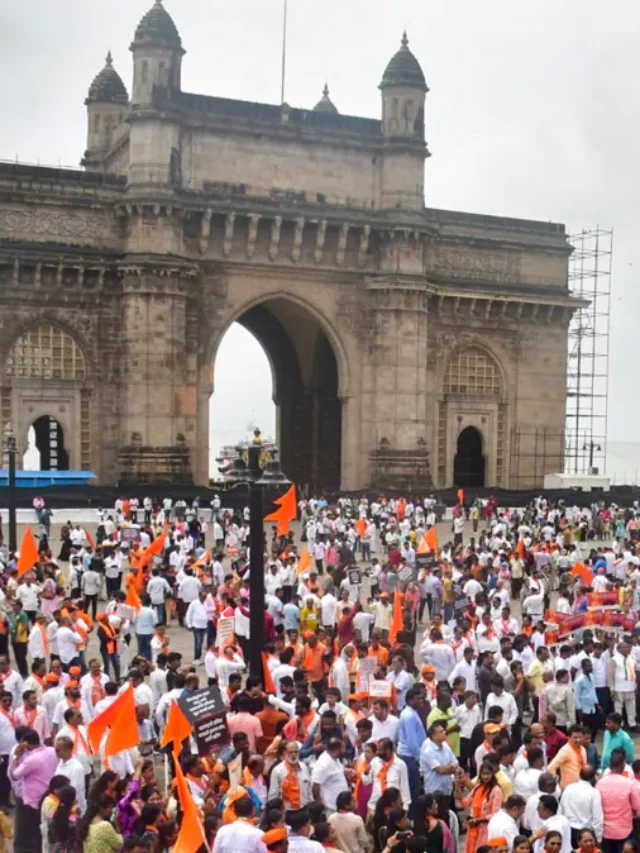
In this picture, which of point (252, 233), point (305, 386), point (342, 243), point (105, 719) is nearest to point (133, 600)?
point (105, 719)

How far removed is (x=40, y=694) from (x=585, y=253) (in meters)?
43.3

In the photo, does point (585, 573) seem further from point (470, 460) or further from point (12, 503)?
point (470, 460)

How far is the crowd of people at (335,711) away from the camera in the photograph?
28.6ft

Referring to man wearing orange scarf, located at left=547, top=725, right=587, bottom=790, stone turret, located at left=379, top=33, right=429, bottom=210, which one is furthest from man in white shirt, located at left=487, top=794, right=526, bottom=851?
stone turret, located at left=379, top=33, right=429, bottom=210

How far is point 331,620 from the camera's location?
59.0 ft

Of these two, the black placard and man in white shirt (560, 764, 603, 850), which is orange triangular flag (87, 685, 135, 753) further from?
man in white shirt (560, 764, 603, 850)

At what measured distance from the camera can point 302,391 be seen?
48281mm

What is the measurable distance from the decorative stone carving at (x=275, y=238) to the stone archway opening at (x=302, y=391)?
3.07 m

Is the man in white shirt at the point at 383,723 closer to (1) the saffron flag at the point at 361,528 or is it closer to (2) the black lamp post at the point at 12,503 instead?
(2) the black lamp post at the point at 12,503

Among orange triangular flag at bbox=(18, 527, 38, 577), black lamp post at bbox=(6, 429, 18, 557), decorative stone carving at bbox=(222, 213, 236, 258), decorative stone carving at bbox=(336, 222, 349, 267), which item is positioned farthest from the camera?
decorative stone carving at bbox=(336, 222, 349, 267)

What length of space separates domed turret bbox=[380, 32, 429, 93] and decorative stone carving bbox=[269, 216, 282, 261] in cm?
668

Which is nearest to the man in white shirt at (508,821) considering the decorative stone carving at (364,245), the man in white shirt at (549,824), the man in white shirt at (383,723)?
the man in white shirt at (549,824)

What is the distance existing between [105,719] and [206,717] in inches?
44.8

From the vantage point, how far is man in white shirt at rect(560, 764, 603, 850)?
921 cm
